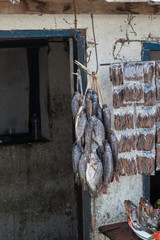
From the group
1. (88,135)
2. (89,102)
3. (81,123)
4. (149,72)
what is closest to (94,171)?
(88,135)

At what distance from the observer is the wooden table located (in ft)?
12.8

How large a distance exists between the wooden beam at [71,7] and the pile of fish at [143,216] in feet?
6.86

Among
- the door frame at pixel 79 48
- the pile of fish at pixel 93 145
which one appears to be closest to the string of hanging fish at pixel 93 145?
the pile of fish at pixel 93 145

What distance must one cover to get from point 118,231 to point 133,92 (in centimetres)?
154

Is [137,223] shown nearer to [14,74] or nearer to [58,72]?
[58,72]

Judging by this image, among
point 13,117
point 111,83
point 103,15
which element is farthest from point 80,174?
point 13,117

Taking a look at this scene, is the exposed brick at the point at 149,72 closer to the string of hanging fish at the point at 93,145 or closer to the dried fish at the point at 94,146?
the string of hanging fish at the point at 93,145

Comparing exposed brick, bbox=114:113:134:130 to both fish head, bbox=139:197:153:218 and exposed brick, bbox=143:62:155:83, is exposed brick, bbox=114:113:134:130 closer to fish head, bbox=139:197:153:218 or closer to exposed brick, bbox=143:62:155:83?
exposed brick, bbox=143:62:155:83

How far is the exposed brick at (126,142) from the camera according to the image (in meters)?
4.04

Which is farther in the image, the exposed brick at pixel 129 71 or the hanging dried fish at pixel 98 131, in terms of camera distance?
the exposed brick at pixel 129 71

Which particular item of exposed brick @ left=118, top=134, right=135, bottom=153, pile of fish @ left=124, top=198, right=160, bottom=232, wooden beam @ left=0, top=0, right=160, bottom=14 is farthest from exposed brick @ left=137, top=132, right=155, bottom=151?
wooden beam @ left=0, top=0, right=160, bottom=14

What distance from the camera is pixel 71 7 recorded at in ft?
12.5

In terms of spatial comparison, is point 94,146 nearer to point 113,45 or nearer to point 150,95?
point 150,95

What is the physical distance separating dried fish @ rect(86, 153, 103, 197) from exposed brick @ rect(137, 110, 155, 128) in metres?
0.85
